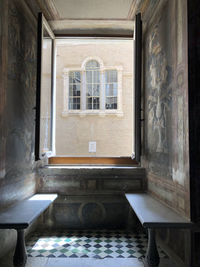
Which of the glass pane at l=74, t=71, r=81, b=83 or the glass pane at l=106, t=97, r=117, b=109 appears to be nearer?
the glass pane at l=106, t=97, r=117, b=109

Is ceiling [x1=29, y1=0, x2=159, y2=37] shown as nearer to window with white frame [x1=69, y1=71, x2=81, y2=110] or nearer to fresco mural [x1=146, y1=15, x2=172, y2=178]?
fresco mural [x1=146, y1=15, x2=172, y2=178]

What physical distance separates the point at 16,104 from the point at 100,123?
31.7 feet

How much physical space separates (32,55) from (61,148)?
30.5ft

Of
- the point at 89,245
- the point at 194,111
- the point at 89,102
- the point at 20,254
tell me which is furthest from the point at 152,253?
the point at 89,102

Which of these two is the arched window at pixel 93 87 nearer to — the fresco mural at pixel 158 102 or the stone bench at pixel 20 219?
the fresco mural at pixel 158 102

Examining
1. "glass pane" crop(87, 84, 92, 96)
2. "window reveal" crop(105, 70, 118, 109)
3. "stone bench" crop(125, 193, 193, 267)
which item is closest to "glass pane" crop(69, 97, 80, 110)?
"glass pane" crop(87, 84, 92, 96)

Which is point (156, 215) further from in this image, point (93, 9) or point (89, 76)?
point (89, 76)

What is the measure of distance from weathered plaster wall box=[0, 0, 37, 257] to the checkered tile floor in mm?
607

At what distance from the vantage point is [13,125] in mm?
3201

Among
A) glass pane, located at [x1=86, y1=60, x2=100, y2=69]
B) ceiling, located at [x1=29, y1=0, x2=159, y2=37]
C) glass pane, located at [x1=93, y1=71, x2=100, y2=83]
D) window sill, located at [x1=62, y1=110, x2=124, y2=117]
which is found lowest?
window sill, located at [x1=62, y1=110, x2=124, y2=117]

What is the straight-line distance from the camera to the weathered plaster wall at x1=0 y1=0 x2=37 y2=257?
9.53 feet

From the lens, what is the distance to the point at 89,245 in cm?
368

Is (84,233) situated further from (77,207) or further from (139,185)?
(139,185)

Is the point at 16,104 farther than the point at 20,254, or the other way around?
the point at 16,104
